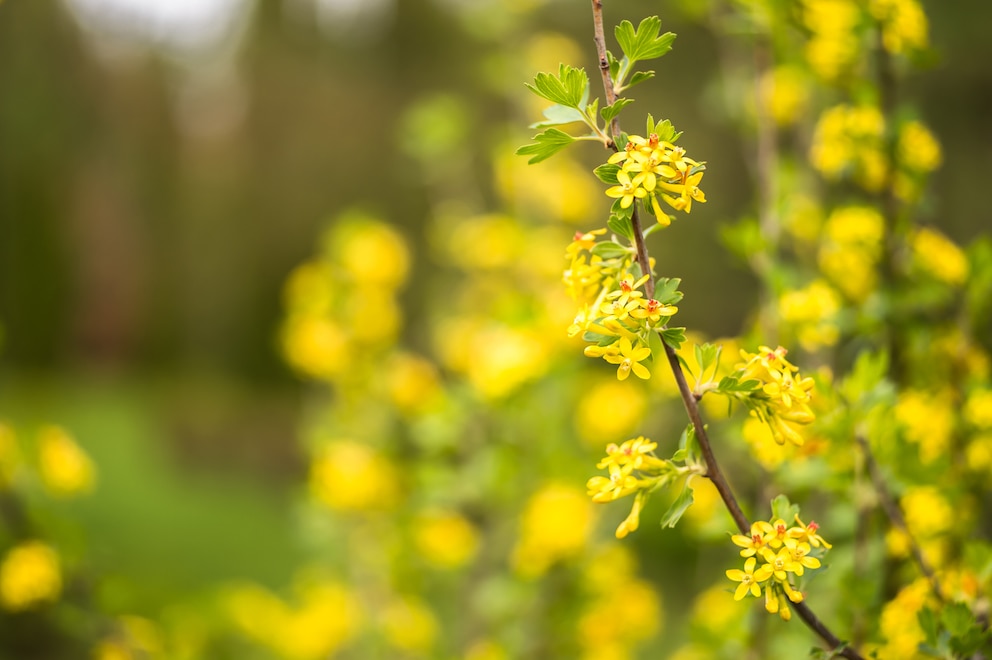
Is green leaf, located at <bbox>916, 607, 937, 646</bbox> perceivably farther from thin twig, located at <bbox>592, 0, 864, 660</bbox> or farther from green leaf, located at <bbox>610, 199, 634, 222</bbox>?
green leaf, located at <bbox>610, 199, 634, 222</bbox>

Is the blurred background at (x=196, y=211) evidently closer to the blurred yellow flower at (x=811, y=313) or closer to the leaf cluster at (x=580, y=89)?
the blurred yellow flower at (x=811, y=313)

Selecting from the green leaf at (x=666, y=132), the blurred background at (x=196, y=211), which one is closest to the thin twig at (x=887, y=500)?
the green leaf at (x=666, y=132)

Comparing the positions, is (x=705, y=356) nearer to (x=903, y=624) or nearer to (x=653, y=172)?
(x=653, y=172)

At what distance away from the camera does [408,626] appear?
1.78 metres

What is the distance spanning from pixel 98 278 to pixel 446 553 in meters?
5.19

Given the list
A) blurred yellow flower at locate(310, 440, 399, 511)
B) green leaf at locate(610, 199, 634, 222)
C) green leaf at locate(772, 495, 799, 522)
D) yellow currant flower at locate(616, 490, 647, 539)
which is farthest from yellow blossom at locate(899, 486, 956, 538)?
blurred yellow flower at locate(310, 440, 399, 511)

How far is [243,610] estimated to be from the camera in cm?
196

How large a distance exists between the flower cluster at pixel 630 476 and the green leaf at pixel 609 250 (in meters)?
0.16


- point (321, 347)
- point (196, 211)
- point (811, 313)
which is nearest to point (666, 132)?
point (811, 313)

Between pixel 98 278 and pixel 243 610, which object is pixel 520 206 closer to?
pixel 243 610

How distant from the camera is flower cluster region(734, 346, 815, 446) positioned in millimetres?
653

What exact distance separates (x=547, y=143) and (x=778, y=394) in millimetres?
290

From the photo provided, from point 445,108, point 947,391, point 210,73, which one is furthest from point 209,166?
point 947,391

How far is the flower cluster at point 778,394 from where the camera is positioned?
2.14 feet
